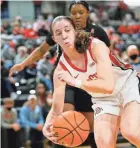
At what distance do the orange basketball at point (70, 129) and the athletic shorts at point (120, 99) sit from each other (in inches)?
10.1

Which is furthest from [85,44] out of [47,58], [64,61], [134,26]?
[134,26]

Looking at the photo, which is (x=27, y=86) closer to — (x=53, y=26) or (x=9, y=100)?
(x=9, y=100)

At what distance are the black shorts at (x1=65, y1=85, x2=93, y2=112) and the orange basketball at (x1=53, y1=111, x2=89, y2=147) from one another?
0.81m

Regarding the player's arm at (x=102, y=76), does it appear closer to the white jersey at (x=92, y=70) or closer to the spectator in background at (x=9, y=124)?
the white jersey at (x=92, y=70)

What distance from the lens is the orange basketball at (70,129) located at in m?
3.93

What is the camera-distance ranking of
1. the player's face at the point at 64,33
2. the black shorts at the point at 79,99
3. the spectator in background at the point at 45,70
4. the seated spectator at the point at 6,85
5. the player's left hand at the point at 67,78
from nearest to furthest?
the player's left hand at the point at 67,78 < the player's face at the point at 64,33 < the black shorts at the point at 79,99 < the seated spectator at the point at 6,85 < the spectator in background at the point at 45,70

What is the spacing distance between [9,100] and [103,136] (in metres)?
3.44

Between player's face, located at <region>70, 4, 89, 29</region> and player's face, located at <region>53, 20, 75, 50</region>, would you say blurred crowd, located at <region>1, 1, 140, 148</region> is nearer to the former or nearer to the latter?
player's face, located at <region>70, 4, 89, 29</region>

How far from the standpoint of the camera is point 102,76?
11.2ft

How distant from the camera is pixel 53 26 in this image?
143 inches

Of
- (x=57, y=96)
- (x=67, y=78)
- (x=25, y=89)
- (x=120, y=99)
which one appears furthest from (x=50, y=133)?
(x=25, y=89)

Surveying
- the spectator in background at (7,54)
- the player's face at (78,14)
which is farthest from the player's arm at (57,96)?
the spectator in background at (7,54)

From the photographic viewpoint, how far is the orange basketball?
3931 mm

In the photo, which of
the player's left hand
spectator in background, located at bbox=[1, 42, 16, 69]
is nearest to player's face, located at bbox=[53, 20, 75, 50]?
the player's left hand
